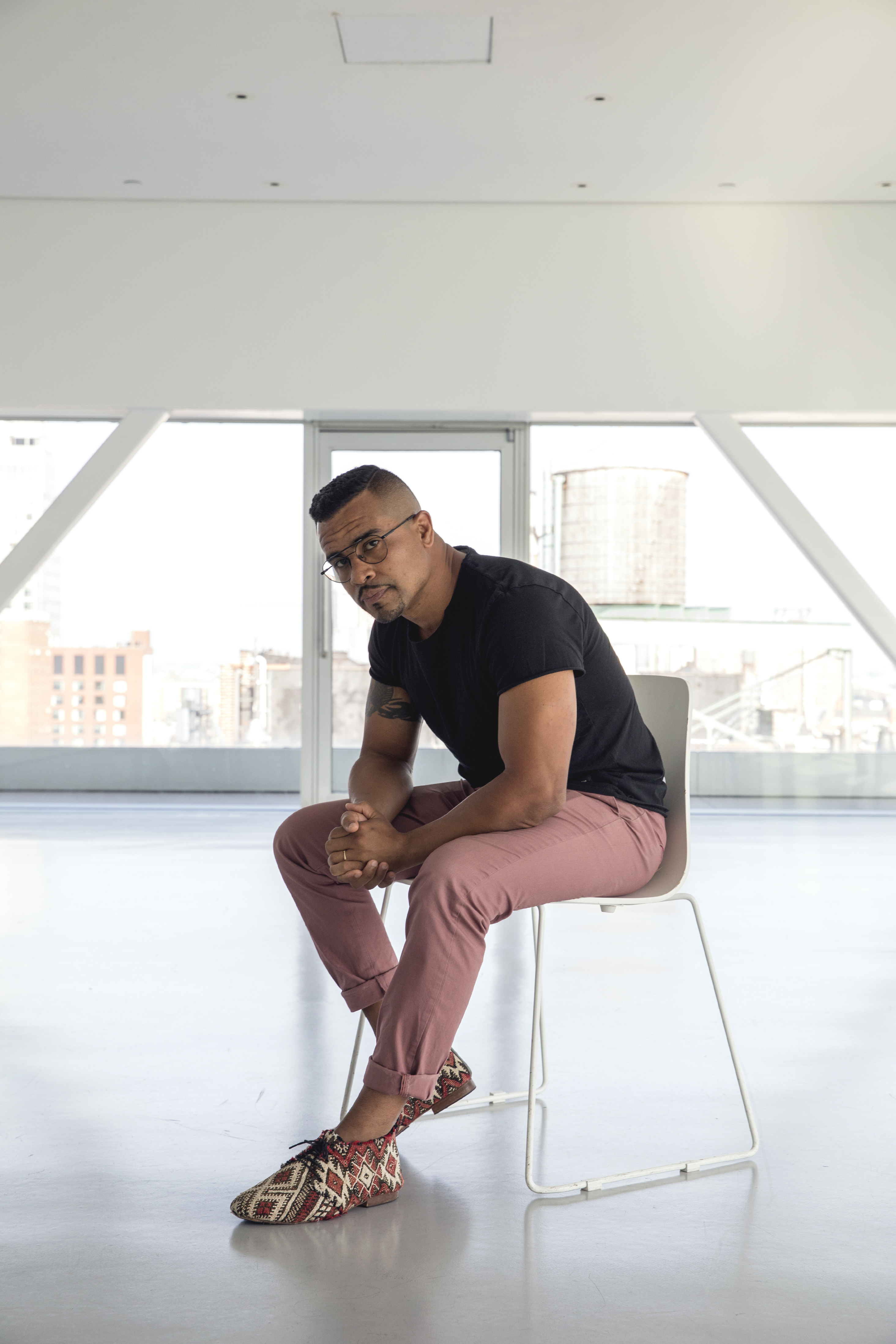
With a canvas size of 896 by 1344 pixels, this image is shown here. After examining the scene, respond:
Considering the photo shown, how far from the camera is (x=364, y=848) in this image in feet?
5.60


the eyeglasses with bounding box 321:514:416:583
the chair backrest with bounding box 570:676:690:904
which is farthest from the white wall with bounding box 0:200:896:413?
the eyeglasses with bounding box 321:514:416:583

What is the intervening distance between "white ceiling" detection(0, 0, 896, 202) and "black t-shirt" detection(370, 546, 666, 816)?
2.97 meters

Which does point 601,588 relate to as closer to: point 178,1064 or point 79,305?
point 79,305

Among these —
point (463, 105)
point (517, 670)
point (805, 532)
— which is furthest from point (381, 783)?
point (805, 532)

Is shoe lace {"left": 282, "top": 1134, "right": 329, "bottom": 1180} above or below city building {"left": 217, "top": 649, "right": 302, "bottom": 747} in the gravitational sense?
below

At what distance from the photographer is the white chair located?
1674 millimetres

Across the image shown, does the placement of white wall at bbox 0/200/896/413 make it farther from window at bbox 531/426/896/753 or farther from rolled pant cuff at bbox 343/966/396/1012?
rolled pant cuff at bbox 343/966/396/1012

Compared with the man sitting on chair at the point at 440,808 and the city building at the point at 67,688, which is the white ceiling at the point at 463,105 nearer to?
the city building at the point at 67,688

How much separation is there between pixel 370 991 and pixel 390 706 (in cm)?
47

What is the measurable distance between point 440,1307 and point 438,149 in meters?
4.86

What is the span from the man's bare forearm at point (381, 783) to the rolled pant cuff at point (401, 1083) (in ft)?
1.43

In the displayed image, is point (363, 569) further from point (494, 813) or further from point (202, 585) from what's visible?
point (202, 585)

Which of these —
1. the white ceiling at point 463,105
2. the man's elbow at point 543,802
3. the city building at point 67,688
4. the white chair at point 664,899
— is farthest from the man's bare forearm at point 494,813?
the city building at point 67,688

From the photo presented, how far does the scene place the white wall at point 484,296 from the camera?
5.84 m
